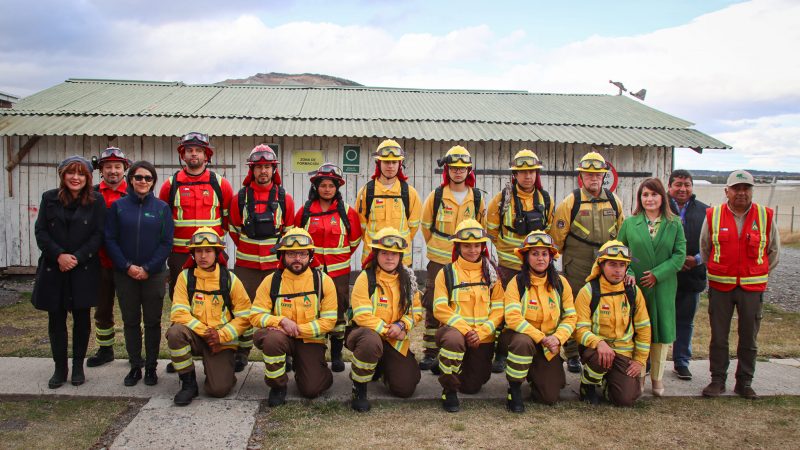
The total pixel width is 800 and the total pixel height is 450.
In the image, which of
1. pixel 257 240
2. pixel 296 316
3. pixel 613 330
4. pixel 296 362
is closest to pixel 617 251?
pixel 613 330

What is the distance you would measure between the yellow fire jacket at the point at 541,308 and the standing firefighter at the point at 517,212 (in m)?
0.70

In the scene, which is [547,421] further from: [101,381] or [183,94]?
[183,94]

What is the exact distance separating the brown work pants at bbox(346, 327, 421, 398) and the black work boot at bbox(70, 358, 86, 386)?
249 centimetres

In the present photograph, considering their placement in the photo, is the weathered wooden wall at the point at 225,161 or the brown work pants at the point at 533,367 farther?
the weathered wooden wall at the point at 225,161

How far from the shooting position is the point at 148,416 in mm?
4492

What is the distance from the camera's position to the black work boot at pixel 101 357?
5645mm

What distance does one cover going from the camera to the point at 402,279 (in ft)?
16.5

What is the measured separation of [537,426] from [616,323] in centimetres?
120

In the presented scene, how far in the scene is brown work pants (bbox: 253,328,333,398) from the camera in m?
4.71

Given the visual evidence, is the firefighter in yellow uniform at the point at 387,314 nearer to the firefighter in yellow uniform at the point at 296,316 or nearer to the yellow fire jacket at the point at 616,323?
the firefighter in yellow uniform at the point at 296,316

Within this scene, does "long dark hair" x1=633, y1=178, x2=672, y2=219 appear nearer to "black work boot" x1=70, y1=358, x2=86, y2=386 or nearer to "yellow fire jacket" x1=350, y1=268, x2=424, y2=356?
"yellow fire jacket" x1=350, y1=268, x2=424, y2=356

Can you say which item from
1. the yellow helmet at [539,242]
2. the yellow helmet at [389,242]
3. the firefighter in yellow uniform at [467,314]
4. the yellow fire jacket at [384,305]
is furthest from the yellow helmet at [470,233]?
the yellow fire jacket at [384,305]

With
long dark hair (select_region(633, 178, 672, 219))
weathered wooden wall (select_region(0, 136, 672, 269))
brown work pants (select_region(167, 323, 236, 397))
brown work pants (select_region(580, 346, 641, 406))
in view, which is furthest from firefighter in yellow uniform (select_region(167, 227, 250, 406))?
weathered wooden wall (select_region(0, 136, 672, 269))

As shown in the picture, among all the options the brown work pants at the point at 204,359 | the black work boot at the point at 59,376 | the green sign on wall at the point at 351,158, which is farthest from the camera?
the green sign on wall at the point at 351,158
